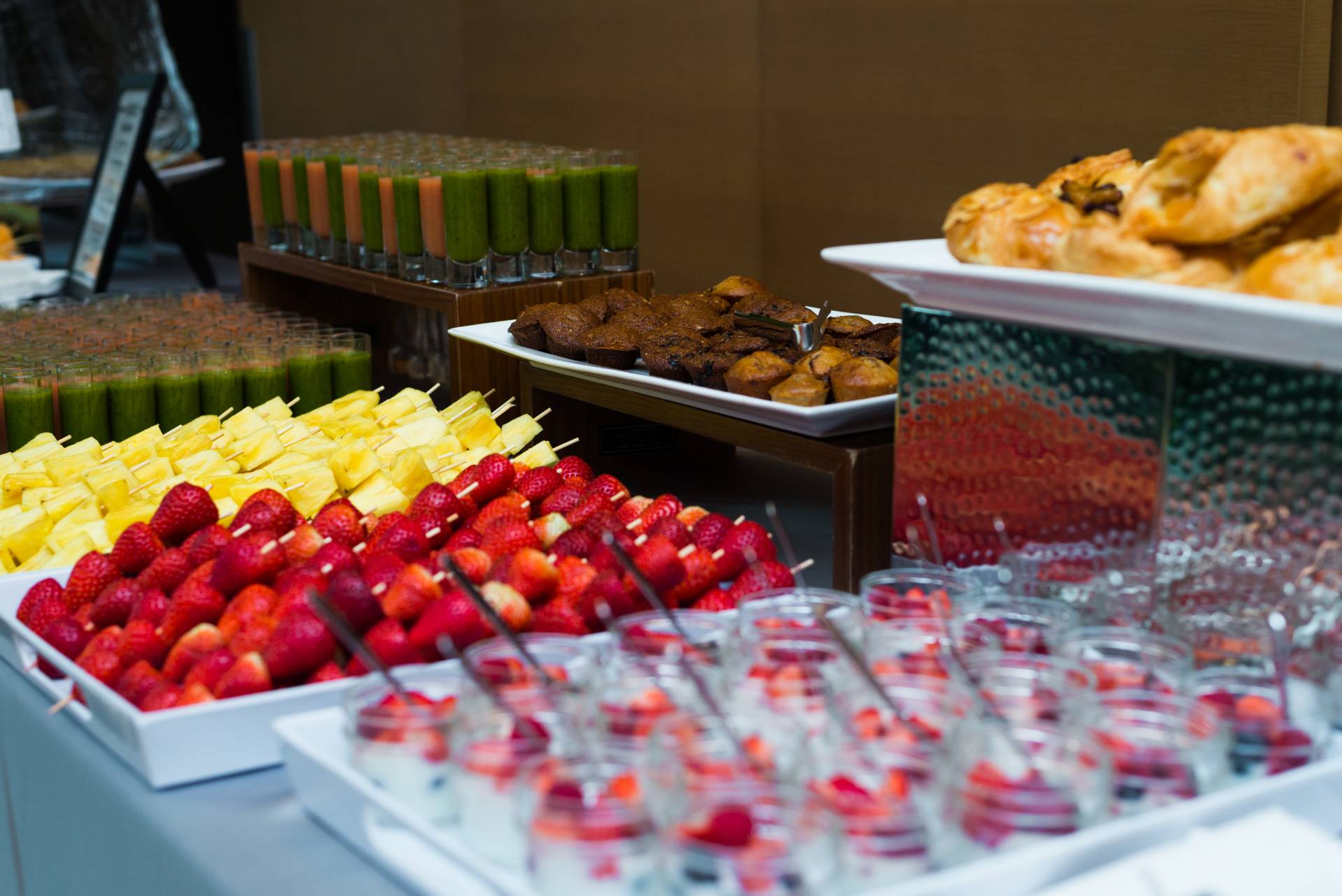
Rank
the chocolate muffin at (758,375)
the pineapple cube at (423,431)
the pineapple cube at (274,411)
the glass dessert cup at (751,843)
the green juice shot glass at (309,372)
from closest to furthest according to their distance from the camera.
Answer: the glass dessert cup at (751,843) → the chocolate muffin at (758,375) → the pineapple cube at (423,431) → the pineapple cube at (274,411) → the green juice shot glass at (309,372)

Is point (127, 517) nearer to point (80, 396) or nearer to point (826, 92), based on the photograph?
point (80, 396)

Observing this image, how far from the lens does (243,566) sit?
4.81 ft

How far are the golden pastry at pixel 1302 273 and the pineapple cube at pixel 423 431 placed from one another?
1293 mm

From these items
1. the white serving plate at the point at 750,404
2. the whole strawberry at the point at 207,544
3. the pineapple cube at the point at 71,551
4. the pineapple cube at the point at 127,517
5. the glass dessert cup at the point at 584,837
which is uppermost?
the white serving plate at the point at 750,404

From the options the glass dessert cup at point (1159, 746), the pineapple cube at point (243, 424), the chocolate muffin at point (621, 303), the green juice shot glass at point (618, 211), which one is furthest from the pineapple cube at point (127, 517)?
the glass dessert cup at point (1159, 746)

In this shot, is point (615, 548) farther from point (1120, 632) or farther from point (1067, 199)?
point (1067, 199)

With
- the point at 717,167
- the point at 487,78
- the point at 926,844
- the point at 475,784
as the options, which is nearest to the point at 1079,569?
the point at 926,844

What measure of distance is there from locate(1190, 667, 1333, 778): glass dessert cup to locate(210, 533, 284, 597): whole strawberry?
941 mm

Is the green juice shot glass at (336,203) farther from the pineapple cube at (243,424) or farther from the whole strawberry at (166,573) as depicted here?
the whole strawberry at (166,573)

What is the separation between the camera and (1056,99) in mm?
3424

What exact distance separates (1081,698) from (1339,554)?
265mm

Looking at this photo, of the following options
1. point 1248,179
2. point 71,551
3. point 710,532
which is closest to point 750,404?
point 710,532

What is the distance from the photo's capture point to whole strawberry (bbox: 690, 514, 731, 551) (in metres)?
1.55

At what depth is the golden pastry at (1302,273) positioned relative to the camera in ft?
3.42
